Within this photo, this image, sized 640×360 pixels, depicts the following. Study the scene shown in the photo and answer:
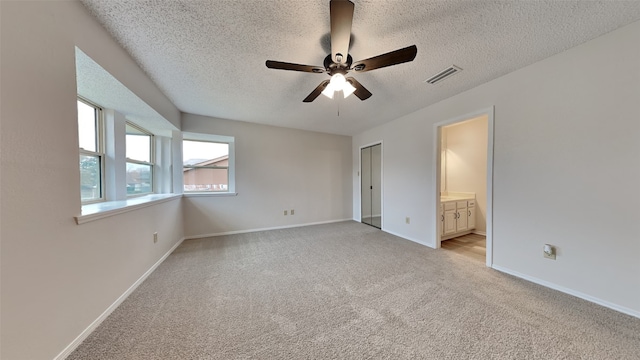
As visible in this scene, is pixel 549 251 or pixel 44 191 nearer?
pixel 44 191

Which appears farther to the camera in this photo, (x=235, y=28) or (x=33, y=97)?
(x=235, y=28)

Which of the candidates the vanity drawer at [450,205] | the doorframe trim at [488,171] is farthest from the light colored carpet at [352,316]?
the vanity drawer at [450,205]

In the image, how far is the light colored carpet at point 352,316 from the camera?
1.27m

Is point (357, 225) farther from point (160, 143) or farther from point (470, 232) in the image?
point (160, 143)

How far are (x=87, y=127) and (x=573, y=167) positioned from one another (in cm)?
485

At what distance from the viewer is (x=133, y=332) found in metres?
1.42

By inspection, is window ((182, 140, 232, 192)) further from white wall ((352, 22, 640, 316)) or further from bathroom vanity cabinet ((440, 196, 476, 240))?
white wall ((352, 22, 640, 316))

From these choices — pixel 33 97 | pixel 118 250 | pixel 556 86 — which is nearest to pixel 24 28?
pixel 33 97

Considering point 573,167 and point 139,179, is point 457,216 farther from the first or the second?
point 139,179

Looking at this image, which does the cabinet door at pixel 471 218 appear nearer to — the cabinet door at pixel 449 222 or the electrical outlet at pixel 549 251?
the cabinet door at pixel 449 222

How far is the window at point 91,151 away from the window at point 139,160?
53 cm

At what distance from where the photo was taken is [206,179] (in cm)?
396

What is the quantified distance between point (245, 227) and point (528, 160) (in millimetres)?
4460

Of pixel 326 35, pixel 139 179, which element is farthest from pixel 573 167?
pixel 139 179
